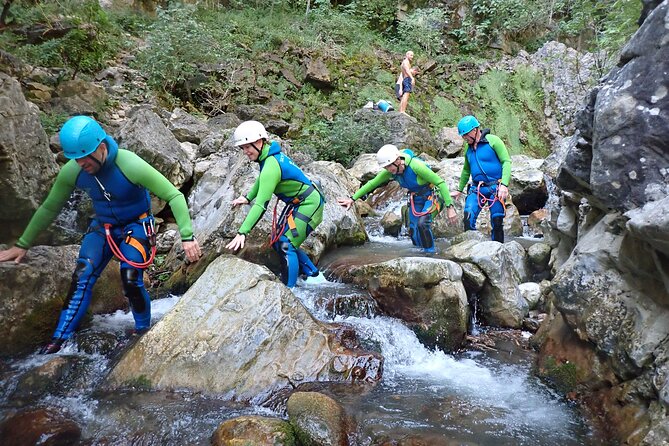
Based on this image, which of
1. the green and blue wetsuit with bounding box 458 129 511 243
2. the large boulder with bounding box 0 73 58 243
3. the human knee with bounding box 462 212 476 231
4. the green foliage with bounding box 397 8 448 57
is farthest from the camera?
the green foliage with bounding box 397 8 448 57

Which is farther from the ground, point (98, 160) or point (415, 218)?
point (98, 160)

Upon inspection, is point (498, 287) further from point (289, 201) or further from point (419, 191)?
point (289, 201)

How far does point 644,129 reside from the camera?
3.20 metres

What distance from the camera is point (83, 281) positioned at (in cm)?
459

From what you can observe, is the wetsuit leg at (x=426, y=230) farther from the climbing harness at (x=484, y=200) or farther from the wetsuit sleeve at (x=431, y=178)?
the climbing harness at (x=484, y=200)

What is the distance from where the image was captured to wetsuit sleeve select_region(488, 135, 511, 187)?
7066mm

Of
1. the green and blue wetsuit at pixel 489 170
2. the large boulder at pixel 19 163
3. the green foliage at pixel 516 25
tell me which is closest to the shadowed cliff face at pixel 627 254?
the green and blue wetsuit at pixel 489 170

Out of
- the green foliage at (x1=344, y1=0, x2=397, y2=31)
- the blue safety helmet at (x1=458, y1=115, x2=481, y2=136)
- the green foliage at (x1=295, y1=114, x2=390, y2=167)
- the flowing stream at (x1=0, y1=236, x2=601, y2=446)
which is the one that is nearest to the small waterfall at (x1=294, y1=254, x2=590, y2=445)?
the flowing stream at (x1=0, y1=236, x2=601, y2=446)

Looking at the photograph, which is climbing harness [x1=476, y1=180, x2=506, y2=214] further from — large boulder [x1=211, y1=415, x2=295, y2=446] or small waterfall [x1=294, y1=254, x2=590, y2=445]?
large boulder [x1=211, y1=415, x2=295, y2=446]

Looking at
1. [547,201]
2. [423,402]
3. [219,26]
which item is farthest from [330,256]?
[219,26]

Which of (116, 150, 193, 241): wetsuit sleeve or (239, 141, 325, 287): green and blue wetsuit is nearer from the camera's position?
(116, 150, 193, 241): wetsuit sleeve

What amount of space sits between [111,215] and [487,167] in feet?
18.3

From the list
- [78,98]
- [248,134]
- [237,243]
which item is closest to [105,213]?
[237,243]

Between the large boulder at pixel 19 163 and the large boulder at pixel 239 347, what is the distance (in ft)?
7.65
